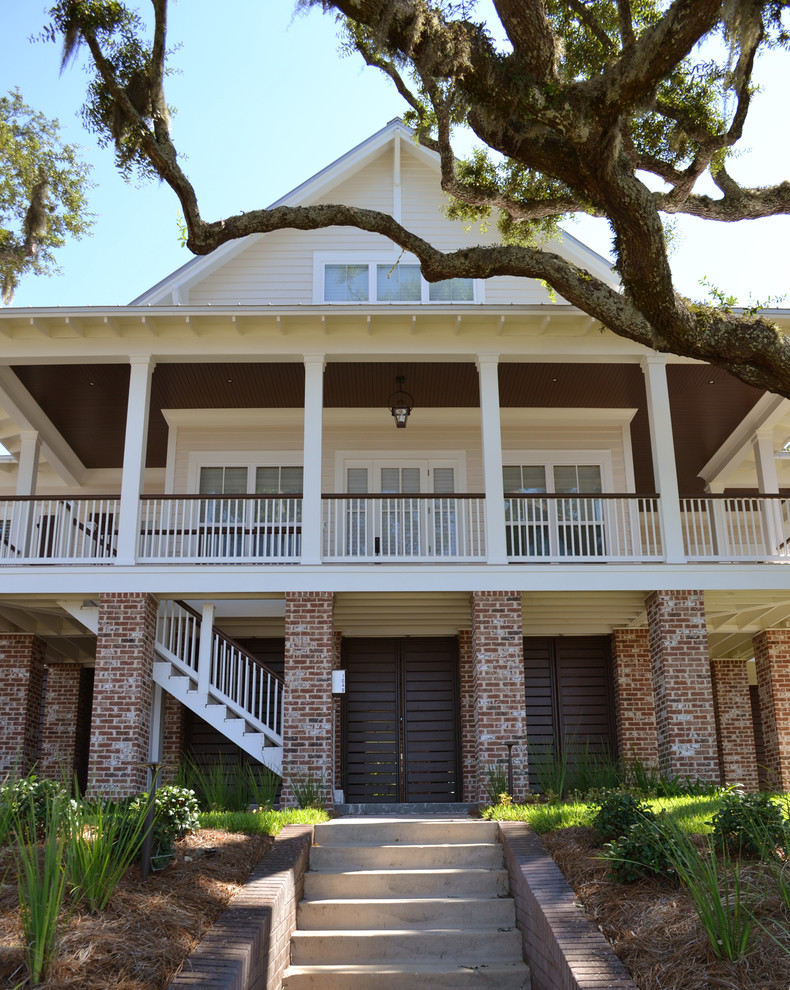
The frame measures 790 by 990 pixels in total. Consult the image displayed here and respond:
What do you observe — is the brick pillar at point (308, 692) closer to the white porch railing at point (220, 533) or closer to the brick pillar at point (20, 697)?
the white porch railing at point (220, 533)

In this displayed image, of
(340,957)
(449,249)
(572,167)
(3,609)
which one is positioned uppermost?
(449,249)

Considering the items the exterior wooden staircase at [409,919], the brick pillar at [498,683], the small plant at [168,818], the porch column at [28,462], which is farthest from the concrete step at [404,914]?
the porch column at [28,462]

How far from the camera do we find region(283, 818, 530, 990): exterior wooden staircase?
6.92 metres

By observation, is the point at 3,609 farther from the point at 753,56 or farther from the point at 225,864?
the point at 753,56

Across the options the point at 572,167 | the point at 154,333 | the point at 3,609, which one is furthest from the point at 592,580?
the point at 3,609

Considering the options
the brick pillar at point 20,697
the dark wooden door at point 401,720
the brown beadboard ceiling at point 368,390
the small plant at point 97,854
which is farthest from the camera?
the dark wooden door at point 401,720

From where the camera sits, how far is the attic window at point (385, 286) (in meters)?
16.2

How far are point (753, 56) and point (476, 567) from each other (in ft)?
22.0

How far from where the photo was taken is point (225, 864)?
24.6ft

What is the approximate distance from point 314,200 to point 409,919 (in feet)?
39.8

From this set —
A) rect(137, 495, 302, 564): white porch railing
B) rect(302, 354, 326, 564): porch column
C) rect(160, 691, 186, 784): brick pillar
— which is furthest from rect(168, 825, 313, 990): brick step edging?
rect(160, 691, 186, 784): brick pillar

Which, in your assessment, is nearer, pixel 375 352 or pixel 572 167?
pixel 572 167

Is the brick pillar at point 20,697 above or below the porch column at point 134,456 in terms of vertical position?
below

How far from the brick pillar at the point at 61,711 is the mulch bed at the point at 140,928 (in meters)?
9.40
